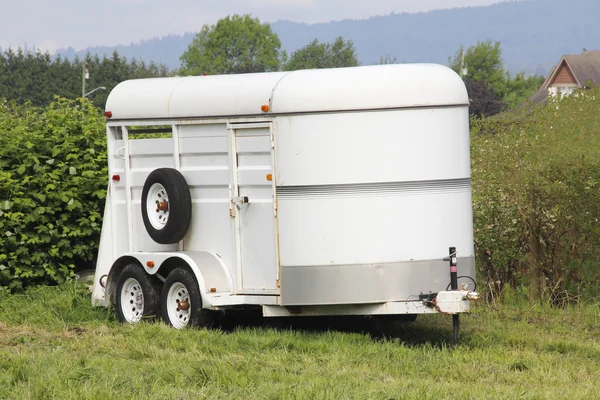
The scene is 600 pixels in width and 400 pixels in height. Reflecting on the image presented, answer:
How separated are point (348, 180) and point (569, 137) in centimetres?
475

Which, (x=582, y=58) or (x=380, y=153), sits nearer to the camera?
(x=380, y=153)

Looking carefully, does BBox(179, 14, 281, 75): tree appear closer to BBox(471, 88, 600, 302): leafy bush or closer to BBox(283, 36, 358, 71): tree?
BBox(283, 36, 358, 71): tree

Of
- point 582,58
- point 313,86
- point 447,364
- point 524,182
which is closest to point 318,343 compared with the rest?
point 447,364

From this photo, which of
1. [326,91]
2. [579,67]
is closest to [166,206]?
[326,91]

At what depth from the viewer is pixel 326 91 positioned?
9391 millimetres

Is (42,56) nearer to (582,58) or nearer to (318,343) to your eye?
(582,58)

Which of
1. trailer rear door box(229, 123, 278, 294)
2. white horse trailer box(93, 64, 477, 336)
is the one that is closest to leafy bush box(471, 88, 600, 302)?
white horse trailer box(93, 64, 477, 336)

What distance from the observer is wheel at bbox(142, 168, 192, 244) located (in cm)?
1034

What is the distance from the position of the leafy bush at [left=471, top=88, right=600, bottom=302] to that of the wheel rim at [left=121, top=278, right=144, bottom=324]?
16.3ft

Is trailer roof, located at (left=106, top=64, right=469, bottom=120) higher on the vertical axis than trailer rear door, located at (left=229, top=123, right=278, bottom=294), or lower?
higher

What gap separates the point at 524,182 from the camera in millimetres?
13273

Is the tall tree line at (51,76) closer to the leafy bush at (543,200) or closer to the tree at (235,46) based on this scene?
the tree at (235,46)

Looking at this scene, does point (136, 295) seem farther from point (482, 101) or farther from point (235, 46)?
point (235, 46)

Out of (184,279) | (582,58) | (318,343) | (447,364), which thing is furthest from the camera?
(582,58)
